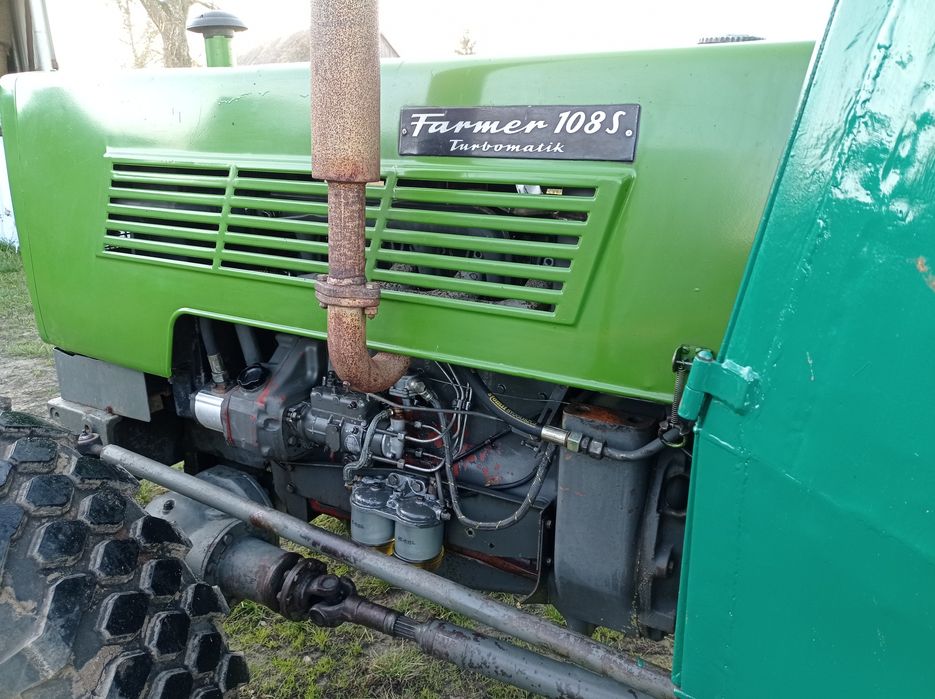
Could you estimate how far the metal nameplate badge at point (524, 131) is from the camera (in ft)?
4.01

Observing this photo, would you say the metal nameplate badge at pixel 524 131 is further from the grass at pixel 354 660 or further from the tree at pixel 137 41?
the tree at pixel 137 41

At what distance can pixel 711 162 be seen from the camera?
1146 millimetres

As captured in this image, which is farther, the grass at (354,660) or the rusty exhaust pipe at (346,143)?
the grass at (354,660)

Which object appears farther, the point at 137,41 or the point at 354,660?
the point at 137,41

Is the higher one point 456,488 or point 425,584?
point 456,488

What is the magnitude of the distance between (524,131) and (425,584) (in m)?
0.96

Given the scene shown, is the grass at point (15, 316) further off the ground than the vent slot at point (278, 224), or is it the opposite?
the vent slot at point (278, 224)

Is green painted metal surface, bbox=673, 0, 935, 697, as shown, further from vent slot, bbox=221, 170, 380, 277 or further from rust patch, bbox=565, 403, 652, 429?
vent slot, bbox=221, 170, 380, 277

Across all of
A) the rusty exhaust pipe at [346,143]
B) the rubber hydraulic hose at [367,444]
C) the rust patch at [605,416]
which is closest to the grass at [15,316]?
the rubber hydraulic hose at [367,444]

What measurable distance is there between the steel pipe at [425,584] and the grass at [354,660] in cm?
65

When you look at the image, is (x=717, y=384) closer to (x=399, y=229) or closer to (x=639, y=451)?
(x=639, y=451)

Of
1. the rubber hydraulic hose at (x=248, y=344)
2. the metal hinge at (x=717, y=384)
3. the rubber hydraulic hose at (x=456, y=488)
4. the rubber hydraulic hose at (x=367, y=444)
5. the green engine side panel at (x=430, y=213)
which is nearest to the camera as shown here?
the metal hinge at (x=717, y=384)

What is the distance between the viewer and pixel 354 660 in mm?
2227

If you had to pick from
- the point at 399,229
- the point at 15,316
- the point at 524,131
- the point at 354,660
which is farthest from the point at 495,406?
the point at 15,316
